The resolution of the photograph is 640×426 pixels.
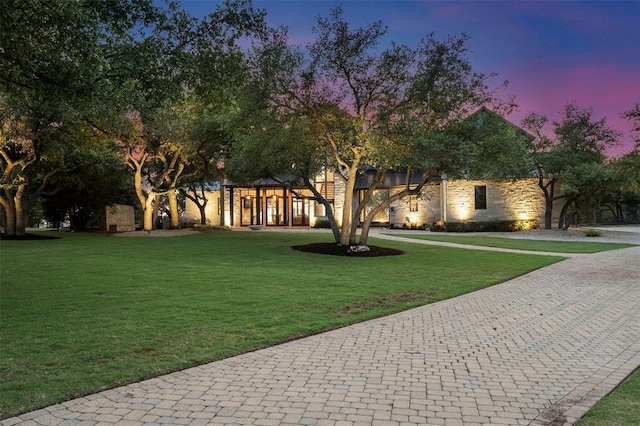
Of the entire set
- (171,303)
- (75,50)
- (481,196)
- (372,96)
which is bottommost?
(171,303)

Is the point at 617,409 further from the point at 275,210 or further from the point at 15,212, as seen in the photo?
the point at 275,210

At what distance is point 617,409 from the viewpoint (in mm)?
3842

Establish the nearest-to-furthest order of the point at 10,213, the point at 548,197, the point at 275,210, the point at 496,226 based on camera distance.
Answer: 1. the point at 10,213
2. the point at 548,197
3. the point at 496,226
4. the point at 275,210

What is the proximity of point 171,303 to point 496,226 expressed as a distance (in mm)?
27936

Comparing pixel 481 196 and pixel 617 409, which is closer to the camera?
pixel 617 409

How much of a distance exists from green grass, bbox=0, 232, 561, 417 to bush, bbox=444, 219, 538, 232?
1598 cm

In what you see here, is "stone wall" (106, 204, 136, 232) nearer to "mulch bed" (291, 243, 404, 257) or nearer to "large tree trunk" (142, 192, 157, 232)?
"large tree trunk" (142, 192, 157, 232)

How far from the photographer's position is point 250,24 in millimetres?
10047

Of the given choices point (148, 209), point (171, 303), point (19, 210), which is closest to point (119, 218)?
point (148, 209)

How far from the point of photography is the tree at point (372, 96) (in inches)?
609

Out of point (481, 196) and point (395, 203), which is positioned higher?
point (481, 196)

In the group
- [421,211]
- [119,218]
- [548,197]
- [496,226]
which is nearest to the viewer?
[548,197]

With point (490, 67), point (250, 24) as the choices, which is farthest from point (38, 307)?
point (490, 67)

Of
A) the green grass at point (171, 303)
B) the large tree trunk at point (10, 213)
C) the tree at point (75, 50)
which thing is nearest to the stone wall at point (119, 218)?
the large tree trunk at point (10, 213)
